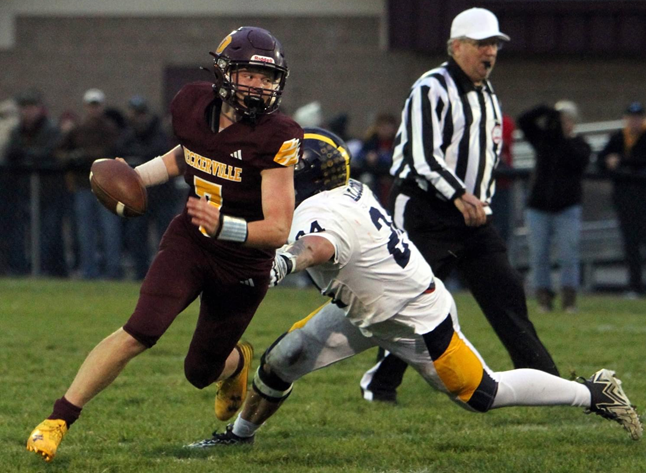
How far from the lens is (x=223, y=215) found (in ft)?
13.9

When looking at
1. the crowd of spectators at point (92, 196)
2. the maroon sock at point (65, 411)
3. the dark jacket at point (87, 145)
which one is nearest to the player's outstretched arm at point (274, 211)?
the maroon sock at point (65, 411)

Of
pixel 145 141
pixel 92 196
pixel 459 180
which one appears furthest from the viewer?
pixel 145 141

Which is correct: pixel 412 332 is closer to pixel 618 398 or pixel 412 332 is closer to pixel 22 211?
pixel 618 398

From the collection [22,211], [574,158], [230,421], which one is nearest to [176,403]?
[230,421]

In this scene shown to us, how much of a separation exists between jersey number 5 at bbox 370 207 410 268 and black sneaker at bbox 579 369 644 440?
93 centimetres

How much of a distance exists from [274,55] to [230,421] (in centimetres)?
188

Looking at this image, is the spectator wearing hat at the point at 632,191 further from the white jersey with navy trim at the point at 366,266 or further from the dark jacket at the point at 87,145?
the white jersey with navy trim at the point at 366,266

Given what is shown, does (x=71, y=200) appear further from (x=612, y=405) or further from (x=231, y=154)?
(x=612, y=405)

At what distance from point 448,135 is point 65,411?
2474 mm

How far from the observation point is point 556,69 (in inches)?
587

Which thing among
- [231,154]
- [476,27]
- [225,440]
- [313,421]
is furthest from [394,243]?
[476,27]

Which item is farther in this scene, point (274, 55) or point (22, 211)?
point (22, 211)

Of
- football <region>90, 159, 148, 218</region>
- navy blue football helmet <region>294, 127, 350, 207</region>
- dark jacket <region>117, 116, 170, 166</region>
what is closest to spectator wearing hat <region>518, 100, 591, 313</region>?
dark jacket <region>117, 116, 170, 166</region>

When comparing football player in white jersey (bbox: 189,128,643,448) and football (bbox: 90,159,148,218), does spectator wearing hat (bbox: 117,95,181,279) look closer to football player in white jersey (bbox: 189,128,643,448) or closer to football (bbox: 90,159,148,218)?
football player in white jersey (bbox: 189,128,643,448)
